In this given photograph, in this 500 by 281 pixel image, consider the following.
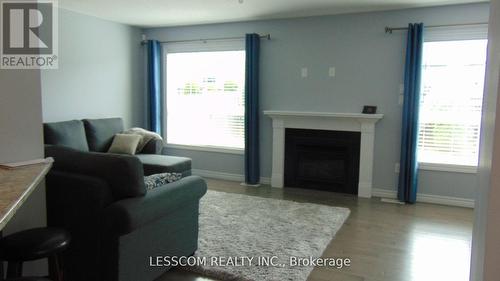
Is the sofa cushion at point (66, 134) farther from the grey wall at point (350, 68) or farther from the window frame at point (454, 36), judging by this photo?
the window frame at point (454, 36)

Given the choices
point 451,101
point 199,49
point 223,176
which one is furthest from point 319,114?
point 199,49

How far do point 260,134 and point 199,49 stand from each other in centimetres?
170

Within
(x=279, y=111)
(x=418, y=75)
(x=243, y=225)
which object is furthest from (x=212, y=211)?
(x=418, y=75)

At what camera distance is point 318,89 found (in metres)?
5.19

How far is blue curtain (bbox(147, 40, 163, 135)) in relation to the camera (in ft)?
20.2

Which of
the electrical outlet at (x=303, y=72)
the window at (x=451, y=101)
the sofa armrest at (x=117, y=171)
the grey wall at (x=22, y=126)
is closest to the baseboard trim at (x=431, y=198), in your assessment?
the window at (x=451, y=101)

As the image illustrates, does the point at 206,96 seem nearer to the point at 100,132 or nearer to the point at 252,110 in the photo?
the point at 252,110

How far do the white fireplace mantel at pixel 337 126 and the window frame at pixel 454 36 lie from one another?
697 millimetres

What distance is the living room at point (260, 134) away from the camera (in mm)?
2320

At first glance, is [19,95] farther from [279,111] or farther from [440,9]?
[440,9]

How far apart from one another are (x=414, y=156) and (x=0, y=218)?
443cm

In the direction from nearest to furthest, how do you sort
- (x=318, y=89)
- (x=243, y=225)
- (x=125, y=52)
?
(x=243, y=225)
(x=318, y=89)
(x=125, y=52)

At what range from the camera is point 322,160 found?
526 centimetres

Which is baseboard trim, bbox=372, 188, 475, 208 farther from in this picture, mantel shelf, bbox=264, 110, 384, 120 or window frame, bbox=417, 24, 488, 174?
mantel shelf, bbox=264, 110, 384, 120
